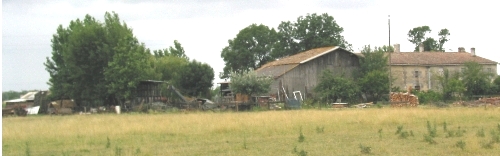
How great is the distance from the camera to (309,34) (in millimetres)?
88062

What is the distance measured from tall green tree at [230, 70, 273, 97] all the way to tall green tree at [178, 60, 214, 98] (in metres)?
10.9

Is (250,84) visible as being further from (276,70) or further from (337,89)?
(276,70)

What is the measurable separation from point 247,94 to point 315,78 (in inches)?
370

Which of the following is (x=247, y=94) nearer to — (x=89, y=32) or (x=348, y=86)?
(x=348, y=86)

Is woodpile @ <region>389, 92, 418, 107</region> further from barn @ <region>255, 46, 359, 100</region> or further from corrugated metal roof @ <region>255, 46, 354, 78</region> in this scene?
corrugated metal roof @ <region>255, 46, 354, 78</region>


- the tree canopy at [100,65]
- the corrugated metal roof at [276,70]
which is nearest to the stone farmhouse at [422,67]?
the corrugated metal roof at [276,70]

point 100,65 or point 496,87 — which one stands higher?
point 100,65

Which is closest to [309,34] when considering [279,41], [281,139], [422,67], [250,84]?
[279,41]

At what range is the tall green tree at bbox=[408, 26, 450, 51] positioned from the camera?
346 ft

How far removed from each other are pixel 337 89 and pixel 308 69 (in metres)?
5.59

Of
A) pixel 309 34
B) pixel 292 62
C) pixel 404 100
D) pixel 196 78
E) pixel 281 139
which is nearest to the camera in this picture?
pixel 281 139

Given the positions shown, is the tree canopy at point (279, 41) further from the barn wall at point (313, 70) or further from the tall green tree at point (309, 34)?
the barn wall at point (313, 70)

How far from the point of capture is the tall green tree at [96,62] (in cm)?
5766

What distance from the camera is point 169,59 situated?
87875 mm
